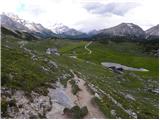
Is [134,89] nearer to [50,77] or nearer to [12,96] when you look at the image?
[50,77]

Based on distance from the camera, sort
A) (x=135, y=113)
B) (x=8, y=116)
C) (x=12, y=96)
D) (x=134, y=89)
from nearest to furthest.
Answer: (x=8, y=116)
(x=12, y=96)
(x=135, y=113)
(x=134, y=89)

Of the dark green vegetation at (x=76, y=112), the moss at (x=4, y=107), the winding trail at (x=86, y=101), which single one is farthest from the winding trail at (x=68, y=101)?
the moss at (x=4, y=107)

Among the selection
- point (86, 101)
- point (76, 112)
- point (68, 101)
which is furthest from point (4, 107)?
point (86, 101)

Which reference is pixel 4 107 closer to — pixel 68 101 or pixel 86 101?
pixel 68 101

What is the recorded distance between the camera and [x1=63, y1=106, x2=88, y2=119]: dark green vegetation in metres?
26.9

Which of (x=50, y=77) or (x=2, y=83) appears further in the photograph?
(x=50, y=77)

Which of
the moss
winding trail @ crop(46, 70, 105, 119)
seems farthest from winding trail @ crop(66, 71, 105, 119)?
the moss

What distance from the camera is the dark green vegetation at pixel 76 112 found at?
2688cm

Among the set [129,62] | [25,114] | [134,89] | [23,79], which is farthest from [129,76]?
[25,114]

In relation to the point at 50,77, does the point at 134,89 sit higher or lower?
lower

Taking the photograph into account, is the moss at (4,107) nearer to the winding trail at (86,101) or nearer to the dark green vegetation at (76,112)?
the dark green vegetation at (76,112)

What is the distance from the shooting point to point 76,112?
27.4 m

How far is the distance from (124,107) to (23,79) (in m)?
12.9

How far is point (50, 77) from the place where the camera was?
37.7 metres
